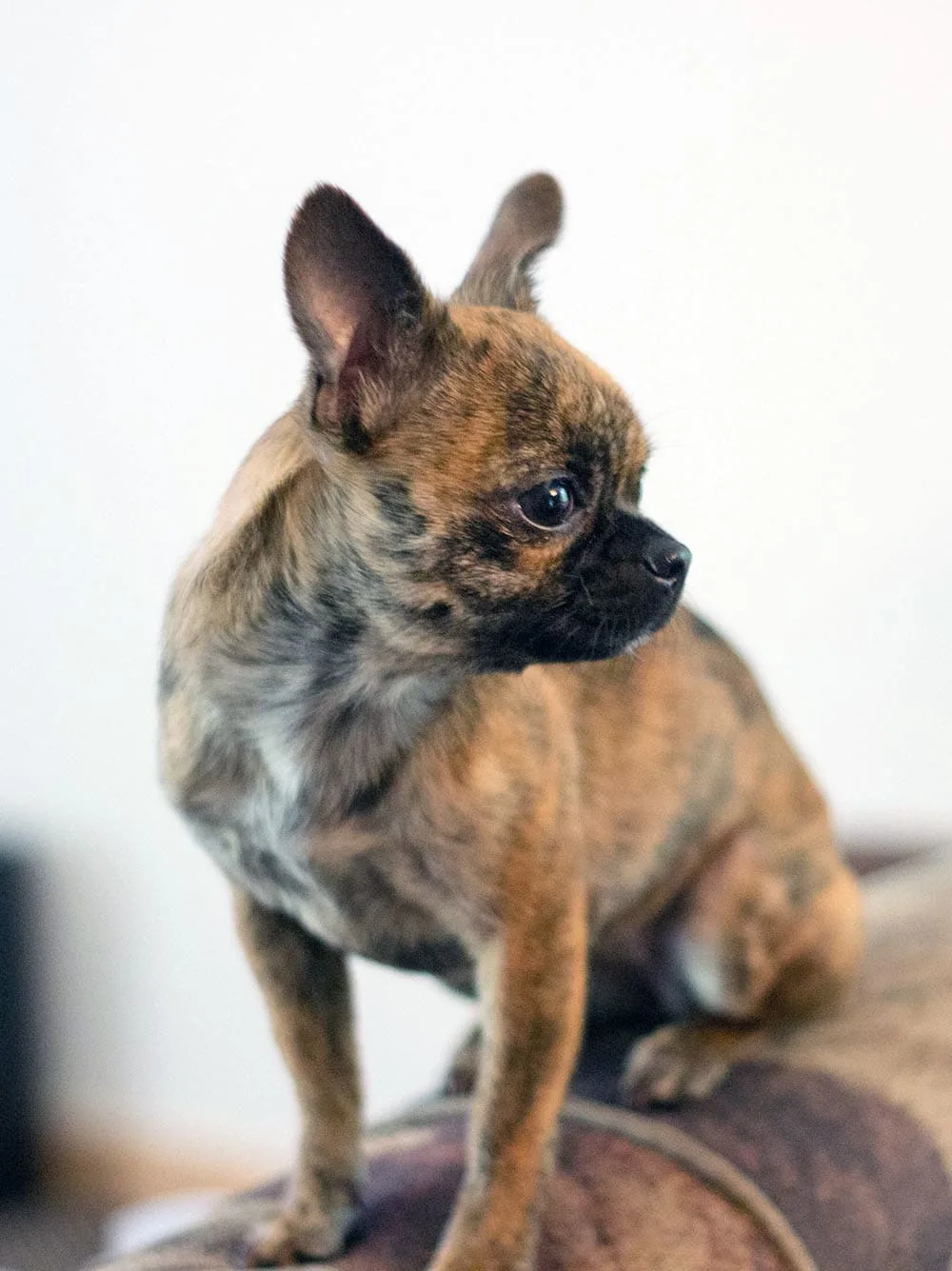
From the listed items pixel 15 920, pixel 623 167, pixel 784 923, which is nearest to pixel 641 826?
pixel 784 923

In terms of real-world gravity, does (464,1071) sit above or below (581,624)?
below

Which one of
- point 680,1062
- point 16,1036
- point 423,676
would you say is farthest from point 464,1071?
point 16,1036

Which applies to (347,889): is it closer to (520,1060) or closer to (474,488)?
(520,1060)

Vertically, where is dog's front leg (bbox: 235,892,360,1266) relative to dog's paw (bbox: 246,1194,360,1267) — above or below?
above

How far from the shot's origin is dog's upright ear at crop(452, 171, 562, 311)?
100 cm

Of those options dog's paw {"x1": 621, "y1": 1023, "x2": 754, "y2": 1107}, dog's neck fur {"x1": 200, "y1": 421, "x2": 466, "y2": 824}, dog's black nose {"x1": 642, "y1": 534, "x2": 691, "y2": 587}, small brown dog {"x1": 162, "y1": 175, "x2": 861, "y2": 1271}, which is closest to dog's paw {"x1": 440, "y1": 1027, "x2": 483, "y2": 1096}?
dog's paw {"x1": 621, "y1": 1023, "x2": 754, "y2": 1107}

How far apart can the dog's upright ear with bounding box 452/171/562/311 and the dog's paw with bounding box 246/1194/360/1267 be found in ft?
2.25

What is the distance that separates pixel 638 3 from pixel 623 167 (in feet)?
0.75

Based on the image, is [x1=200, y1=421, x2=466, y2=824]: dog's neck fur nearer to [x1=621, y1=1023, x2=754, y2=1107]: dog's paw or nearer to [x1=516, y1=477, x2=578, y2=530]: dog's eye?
[x1=516, y1=477, x2=578, y2=530]: dog's eye

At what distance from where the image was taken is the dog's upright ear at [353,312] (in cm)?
79

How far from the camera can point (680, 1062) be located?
4.04ft

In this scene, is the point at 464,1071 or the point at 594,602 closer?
the point at 594,602

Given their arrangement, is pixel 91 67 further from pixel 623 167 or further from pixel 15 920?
pixel 15 920

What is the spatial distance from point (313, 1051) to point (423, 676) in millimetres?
343
